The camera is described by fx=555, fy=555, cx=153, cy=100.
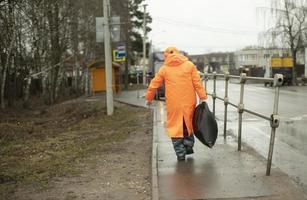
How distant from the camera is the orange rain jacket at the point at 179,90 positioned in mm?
8375

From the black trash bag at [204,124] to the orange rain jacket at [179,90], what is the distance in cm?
9

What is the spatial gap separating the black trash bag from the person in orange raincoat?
82mm

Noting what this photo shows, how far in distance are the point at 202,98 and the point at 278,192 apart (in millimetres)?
2422

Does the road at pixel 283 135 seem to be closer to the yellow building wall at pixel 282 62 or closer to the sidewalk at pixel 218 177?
the sidewalk at pixel 218 177

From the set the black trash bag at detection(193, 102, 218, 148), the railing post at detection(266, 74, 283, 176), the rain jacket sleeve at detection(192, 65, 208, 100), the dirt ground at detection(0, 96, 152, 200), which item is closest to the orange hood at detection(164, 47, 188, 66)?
the rain jacket sleeve at detection(192, 65, 208, 100)

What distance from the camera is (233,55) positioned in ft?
417

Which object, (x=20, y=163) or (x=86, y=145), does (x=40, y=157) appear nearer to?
(x=20, y=163)

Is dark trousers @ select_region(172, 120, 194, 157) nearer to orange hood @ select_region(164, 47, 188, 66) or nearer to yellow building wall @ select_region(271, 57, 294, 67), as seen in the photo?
orange hood @ select_region(164, 47, 188, 66)

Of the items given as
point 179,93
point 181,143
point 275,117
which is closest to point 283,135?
point 181,143

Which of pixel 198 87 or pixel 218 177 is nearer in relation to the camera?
pixel 218 177

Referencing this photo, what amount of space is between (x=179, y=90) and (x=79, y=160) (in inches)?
100

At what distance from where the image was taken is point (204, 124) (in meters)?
8.48

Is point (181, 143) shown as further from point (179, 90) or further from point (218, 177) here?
point (218, 177)

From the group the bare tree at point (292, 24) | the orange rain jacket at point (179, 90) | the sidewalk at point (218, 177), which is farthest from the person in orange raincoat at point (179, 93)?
the bare tree at point (292, 24)
